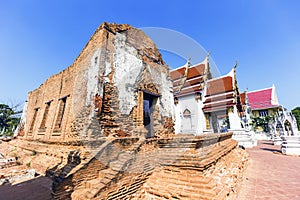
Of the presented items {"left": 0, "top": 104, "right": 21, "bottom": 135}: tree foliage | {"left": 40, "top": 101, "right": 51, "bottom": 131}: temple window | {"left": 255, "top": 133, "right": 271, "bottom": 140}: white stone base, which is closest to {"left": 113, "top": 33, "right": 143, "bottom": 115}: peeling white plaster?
{"left": 40, "top": 101, "right": 51, "bottom": 131}: temple window

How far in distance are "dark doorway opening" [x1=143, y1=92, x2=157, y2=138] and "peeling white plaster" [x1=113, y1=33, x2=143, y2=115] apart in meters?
1.11

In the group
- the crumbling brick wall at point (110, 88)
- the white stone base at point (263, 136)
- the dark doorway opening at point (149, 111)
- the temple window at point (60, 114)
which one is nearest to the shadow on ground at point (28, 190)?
the crumbling brick wall at point (110, 88)

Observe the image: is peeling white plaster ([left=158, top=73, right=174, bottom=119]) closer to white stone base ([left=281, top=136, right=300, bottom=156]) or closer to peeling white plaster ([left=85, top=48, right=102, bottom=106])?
peeling white plaster ([left=85, top=48, right=102, bottom=106])

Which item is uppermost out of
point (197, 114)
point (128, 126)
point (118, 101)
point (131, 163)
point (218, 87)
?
point (218, 87)

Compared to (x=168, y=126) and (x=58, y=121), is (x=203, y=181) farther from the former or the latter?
(x=58, y=121)

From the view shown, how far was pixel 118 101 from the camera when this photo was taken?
16.9 ft

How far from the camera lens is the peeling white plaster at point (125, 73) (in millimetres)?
5301

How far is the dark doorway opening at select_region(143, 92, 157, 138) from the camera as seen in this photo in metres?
6.67

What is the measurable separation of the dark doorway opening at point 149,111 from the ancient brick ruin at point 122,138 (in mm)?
50

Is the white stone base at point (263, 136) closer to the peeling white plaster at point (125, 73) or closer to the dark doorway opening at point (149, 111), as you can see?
the dark doorway opening at point (149, 111)

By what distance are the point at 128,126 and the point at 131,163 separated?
1.89 meters

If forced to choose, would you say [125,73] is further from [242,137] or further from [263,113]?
[263,113]

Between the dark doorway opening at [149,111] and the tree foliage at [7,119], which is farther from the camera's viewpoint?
the tree foliage at [7,119]

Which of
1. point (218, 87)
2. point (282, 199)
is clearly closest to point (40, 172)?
point (282, 199)
